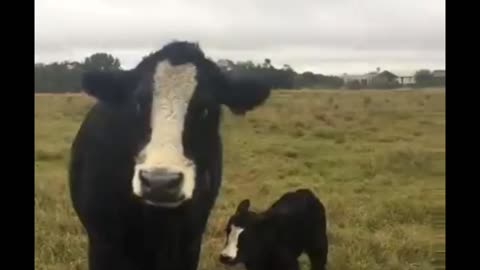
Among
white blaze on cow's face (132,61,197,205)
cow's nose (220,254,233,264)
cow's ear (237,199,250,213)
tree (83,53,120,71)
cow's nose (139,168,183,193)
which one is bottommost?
cow's nose (220,254,233,264)

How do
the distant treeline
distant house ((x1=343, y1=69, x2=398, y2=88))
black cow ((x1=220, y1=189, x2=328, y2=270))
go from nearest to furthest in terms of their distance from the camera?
the distant treeline → black cow ((x1=220, y1=189, x2=328, y2=270)) → distant house ((x1=343, y1=69, x2=398, y2=88))

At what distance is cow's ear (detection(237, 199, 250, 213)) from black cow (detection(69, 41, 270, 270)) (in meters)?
0.13

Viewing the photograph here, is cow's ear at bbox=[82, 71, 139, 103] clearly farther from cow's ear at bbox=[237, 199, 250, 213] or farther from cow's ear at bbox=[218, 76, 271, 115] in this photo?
cow's ear at bbox=[237, 199, 250, 213]

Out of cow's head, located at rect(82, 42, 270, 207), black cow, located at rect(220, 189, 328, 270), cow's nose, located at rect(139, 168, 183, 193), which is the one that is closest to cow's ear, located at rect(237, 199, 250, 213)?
black cow, located at rect(220, 189, 328, 270)

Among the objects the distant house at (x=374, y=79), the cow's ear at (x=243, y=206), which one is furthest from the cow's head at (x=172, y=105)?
the distant house at (x=374, y=79)

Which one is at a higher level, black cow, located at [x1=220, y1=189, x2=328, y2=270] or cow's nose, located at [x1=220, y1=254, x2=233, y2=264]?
black cow, located at [x1=220, y1=189, x2=328, y2=270]

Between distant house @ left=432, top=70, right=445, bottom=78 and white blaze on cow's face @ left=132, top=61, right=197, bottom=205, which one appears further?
distant house @ left=432, top=70, right=445, bottom=78

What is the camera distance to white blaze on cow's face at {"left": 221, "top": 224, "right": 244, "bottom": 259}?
306 centimetres

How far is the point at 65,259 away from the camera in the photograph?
3121 mm

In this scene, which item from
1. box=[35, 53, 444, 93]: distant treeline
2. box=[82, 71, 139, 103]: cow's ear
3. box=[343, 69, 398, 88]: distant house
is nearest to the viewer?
box=[82, 71, 139, 103]: cow's ear

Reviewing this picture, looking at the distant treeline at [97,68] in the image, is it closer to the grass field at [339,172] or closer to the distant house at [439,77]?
the grass field at [339,172]

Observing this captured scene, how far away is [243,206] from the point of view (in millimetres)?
3057
